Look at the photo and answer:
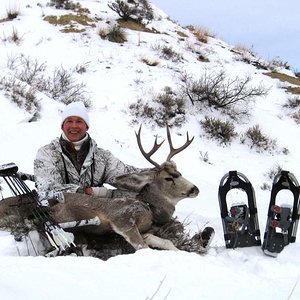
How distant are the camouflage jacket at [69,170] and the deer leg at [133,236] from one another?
0.78m

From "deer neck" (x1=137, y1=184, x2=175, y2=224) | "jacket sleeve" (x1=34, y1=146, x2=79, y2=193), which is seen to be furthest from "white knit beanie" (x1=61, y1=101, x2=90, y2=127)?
"deer neck" (x1=137, y1=184, x2=175, y2=224)

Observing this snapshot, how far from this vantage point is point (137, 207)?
3963 mm

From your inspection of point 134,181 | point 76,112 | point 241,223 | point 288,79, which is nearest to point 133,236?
point 134,181

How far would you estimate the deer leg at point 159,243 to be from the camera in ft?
12.5

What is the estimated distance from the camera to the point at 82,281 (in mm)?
2367

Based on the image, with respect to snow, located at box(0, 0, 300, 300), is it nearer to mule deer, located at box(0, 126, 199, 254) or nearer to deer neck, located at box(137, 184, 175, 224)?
mule deer, located at box(0, 126, 199, 254)

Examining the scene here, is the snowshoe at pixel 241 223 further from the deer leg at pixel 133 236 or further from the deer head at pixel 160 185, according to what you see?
the deer leg at pixel 133 236

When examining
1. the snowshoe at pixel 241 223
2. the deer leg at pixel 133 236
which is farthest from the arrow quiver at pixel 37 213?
the snowshoe at pixel 241 223

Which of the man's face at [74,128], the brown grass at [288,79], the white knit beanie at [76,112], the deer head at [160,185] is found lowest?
the brown grass at [288,79]

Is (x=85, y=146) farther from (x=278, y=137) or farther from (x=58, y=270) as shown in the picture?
(x=278, y=137)

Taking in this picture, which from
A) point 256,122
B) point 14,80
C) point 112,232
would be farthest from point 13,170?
point 256,122

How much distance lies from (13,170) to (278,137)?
8454 mm

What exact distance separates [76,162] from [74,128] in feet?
1.14

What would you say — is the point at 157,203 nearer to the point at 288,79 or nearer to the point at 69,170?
the point at 69,170
